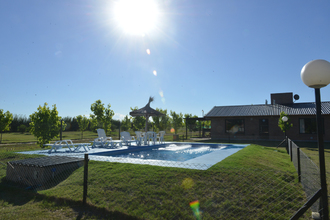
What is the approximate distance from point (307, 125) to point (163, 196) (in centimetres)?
2174

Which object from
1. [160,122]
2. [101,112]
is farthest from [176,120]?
[101,112]

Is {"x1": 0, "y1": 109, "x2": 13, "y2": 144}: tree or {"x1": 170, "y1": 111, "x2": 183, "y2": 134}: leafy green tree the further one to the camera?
{"x1": 170, "y1": 111, "x2": 183, "y2": 134}: leafy green tree

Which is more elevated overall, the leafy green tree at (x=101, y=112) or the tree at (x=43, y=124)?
the leafy green tree at (x=101, y=112)

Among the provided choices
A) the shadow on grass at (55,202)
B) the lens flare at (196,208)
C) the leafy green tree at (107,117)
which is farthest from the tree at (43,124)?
the leafy green tree at (107,117)

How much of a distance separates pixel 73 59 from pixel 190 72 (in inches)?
286

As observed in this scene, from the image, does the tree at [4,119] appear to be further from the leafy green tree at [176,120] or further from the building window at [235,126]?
the building window at [235,126]

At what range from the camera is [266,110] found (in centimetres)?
2219

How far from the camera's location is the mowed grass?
3287mm

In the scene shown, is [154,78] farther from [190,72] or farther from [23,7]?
[23,7]

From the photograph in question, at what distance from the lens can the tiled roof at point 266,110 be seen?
20.2 m

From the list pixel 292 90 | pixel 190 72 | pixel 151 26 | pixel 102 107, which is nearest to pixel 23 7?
pixel 151 26

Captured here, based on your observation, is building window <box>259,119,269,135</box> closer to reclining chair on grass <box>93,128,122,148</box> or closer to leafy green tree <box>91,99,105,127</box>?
reclining chair on grass <box>93,128,122,148</box>

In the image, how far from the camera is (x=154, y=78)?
13.7 m

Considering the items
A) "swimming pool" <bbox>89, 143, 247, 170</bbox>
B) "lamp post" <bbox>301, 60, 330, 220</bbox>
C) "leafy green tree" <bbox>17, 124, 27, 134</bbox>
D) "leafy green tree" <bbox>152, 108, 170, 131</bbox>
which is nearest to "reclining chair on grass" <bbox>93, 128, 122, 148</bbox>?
"swimming pool" <bbox>89, 143, 247, 170</bbox>
